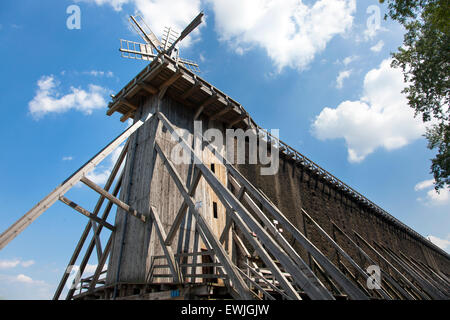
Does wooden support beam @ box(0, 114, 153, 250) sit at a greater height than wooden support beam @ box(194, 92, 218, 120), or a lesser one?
lesser

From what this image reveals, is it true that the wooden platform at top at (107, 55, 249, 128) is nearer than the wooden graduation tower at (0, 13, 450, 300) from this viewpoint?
No

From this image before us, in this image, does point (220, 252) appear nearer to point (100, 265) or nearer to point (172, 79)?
point (100, 265)

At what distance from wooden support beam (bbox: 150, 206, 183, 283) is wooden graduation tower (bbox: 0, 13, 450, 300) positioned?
3 centimetres

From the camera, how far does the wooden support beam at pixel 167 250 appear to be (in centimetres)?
715

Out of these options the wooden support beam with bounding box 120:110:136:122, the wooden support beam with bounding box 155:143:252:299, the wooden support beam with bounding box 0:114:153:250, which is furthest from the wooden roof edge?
the wooden support beam with bounding box 155:143:252:299

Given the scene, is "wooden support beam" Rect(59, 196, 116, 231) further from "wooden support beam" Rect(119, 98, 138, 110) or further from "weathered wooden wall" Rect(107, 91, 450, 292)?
"wooden support beam" Rect(119, 98, 138, 110)

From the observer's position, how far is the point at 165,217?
9016 mm

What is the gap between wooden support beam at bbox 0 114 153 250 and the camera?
566 cm

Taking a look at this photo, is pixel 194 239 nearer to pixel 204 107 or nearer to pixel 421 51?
pixel 204 107

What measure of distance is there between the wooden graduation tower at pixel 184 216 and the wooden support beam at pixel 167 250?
0.03 m

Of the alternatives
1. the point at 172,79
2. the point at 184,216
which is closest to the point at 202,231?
the point at 184,216

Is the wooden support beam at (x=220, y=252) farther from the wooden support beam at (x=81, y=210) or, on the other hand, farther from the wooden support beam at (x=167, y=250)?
the wooden support beam at (x=81, y=210)
